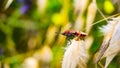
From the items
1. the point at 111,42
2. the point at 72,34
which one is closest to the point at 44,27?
the point at 72,34

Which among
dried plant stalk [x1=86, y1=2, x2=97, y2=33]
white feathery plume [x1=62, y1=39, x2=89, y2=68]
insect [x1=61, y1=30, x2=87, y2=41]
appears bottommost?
white feathery plume [x1=62, y1=39, x2=89, y2=68]

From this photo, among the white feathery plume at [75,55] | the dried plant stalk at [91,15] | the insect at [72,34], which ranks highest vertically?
the dried plant stalk at [91,15]

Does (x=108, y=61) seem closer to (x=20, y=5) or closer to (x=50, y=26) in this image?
(x=50, y=26)

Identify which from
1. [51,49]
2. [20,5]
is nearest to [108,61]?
[51,49]

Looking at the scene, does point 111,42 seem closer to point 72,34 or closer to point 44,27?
point 72,34

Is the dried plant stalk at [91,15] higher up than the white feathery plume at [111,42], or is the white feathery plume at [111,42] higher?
the dried plant stalk at [91,15]
